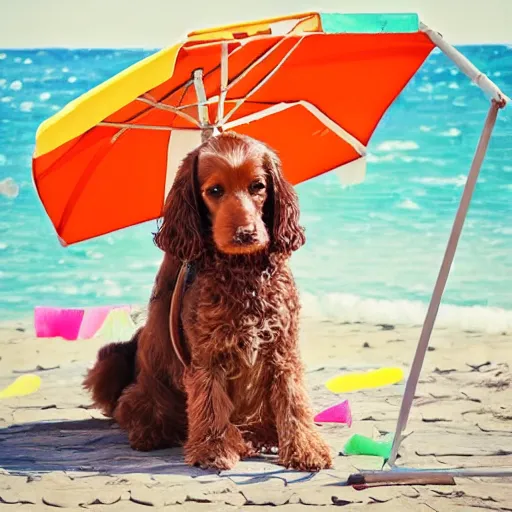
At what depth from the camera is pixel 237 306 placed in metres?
2.45

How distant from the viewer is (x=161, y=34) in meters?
4.18

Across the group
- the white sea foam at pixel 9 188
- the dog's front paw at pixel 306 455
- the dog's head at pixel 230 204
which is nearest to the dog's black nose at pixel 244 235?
the dog's head at pixel 230 204

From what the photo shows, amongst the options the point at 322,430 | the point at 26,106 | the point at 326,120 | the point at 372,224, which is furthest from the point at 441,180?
the point at 26,106

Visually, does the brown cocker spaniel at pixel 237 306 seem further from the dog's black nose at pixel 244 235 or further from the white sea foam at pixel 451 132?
the white sea foam at pixel 451 132

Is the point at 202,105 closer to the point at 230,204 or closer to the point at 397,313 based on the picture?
the point at 230,204

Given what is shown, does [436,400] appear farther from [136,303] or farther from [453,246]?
[136,303]

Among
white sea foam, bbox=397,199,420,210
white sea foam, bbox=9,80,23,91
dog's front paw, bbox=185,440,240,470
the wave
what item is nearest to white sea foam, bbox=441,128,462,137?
white sea foam, bbox=397,199,420,210

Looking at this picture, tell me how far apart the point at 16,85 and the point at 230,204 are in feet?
8.25

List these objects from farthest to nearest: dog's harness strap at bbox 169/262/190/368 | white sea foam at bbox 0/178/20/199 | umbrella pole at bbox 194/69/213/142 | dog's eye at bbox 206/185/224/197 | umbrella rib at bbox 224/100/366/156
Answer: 1. white sea foam at bbox 0/178/20/199
2. umbrella rib at bbox 224/100/366/156
3. umbrella pole at bbox 194/69/213/142
4. dog's harness strap at bbox 169/262/190/368
5. dog's eye at bbox 206/185/224/197

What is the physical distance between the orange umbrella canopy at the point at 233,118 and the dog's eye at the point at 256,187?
1.37 ft

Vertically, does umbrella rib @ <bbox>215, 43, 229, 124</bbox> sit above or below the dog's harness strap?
above

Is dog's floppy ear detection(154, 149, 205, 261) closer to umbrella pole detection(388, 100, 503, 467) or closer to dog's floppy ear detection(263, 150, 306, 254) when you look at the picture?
dog's floppy ear detection(263, 150, 306, 254)

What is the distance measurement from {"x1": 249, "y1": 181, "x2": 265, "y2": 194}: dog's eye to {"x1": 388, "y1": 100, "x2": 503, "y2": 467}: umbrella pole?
21.9 inches

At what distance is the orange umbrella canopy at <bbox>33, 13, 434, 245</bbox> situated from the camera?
9.32ft
